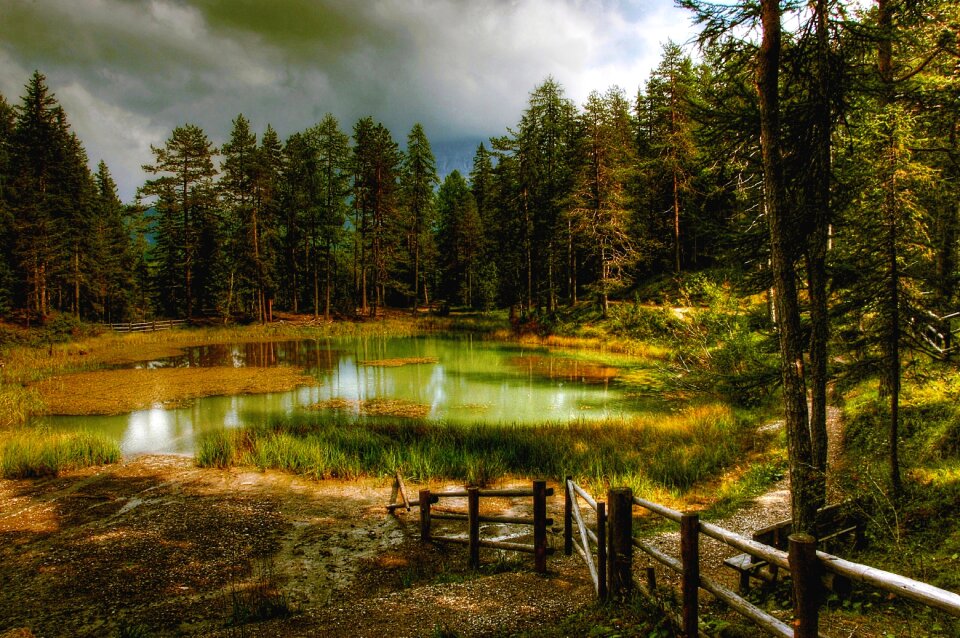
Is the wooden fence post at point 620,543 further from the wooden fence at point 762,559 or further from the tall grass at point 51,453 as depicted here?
the tall grass at point 51,453

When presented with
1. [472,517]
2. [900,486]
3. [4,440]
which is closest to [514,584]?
[472,517]

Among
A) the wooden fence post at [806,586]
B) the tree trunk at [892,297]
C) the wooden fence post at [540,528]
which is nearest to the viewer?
the wooden fence post at [806,586]

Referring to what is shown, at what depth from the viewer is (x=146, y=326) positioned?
3991cm

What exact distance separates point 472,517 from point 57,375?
2676 centimetres

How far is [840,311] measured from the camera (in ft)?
26.2

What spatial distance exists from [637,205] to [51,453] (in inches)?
1538

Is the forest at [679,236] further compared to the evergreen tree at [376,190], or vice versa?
the evergreen tree at [376,190]

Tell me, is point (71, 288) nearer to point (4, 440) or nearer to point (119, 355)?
point (119, 355)

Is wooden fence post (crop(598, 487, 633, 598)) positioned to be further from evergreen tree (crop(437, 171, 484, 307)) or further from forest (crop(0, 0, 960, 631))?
evergreen tree (crop(437, 171, 484, 307))

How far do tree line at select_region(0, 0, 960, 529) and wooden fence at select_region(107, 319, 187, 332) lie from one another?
1.89m

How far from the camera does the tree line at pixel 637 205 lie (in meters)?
6.61

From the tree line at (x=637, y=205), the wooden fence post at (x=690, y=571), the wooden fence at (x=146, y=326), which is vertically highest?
the tree line at (x=637, y=205)

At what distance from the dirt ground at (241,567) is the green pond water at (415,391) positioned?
4210 millimetres

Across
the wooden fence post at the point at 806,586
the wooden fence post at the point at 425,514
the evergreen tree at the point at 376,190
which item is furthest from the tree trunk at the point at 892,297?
the evergreen tree at the point at 376,190
